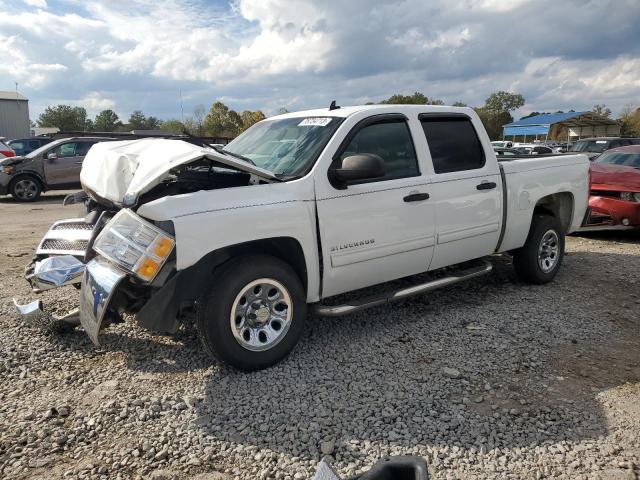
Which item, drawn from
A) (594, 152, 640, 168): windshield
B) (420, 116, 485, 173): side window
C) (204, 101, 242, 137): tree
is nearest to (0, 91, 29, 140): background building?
(204, 101, 242, 137): tree

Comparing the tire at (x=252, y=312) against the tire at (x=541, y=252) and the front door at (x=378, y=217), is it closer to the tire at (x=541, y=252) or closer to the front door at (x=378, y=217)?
the front door at (x=378, y=217)

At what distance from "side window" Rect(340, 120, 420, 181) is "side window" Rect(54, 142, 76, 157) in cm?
1238

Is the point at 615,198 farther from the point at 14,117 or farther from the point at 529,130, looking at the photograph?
the point at 14,117

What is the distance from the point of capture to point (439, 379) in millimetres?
3525

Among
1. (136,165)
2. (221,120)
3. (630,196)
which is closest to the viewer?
(136,165)

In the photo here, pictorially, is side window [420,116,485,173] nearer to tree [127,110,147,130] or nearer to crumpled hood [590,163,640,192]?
crumpled hood [590,163,640,192]

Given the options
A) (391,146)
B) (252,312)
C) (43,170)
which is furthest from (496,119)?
(252,312)

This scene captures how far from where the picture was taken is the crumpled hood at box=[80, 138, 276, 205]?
3346mm

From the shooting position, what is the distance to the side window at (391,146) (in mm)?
4129

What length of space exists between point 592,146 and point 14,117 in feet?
177

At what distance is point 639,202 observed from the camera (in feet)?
25.7

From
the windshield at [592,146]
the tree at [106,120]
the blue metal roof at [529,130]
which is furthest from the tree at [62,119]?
the windshield at [592,146]

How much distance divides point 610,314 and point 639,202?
392 centimetres

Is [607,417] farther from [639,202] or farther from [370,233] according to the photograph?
[639,202]
